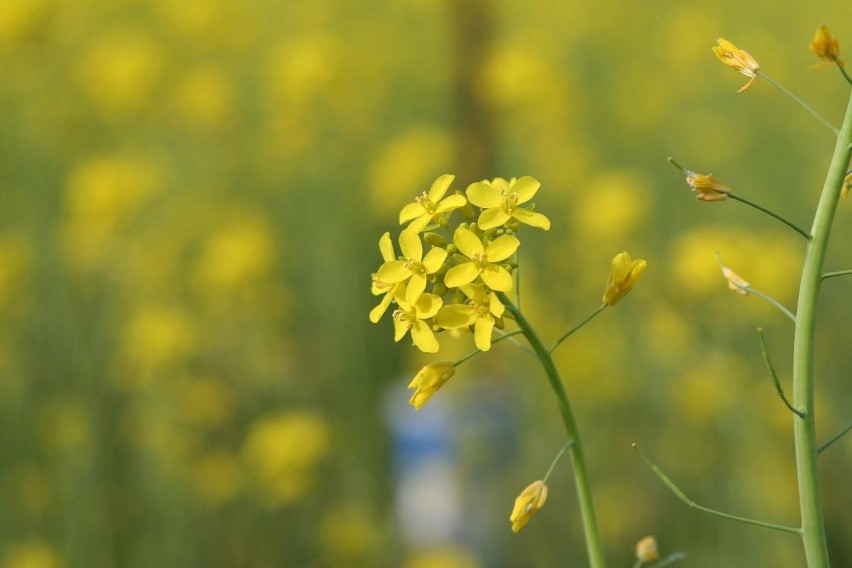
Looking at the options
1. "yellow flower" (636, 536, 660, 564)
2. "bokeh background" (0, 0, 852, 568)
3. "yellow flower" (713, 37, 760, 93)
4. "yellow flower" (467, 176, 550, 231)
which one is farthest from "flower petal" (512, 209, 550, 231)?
"bokeh background" (0, 0, 852, 568)

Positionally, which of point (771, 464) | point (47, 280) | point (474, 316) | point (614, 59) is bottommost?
point (614, 59)

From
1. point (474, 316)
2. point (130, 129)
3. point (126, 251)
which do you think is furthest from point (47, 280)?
point (474, 316)

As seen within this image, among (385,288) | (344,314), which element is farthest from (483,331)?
(344,314)

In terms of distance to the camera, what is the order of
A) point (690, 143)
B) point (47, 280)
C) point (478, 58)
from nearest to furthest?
point (47, 280), point (478, 58), point (690, 143)

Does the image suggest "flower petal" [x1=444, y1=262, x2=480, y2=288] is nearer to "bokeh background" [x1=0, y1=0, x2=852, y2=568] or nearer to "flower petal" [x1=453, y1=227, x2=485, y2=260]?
"flower petal" [x1=453, y1=227, x2=485, y2=260]

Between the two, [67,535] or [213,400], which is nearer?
[67,535]

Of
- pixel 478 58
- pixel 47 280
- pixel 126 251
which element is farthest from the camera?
pixel 478 58

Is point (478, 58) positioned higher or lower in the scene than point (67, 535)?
higher

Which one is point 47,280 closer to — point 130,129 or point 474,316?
point 130,129
